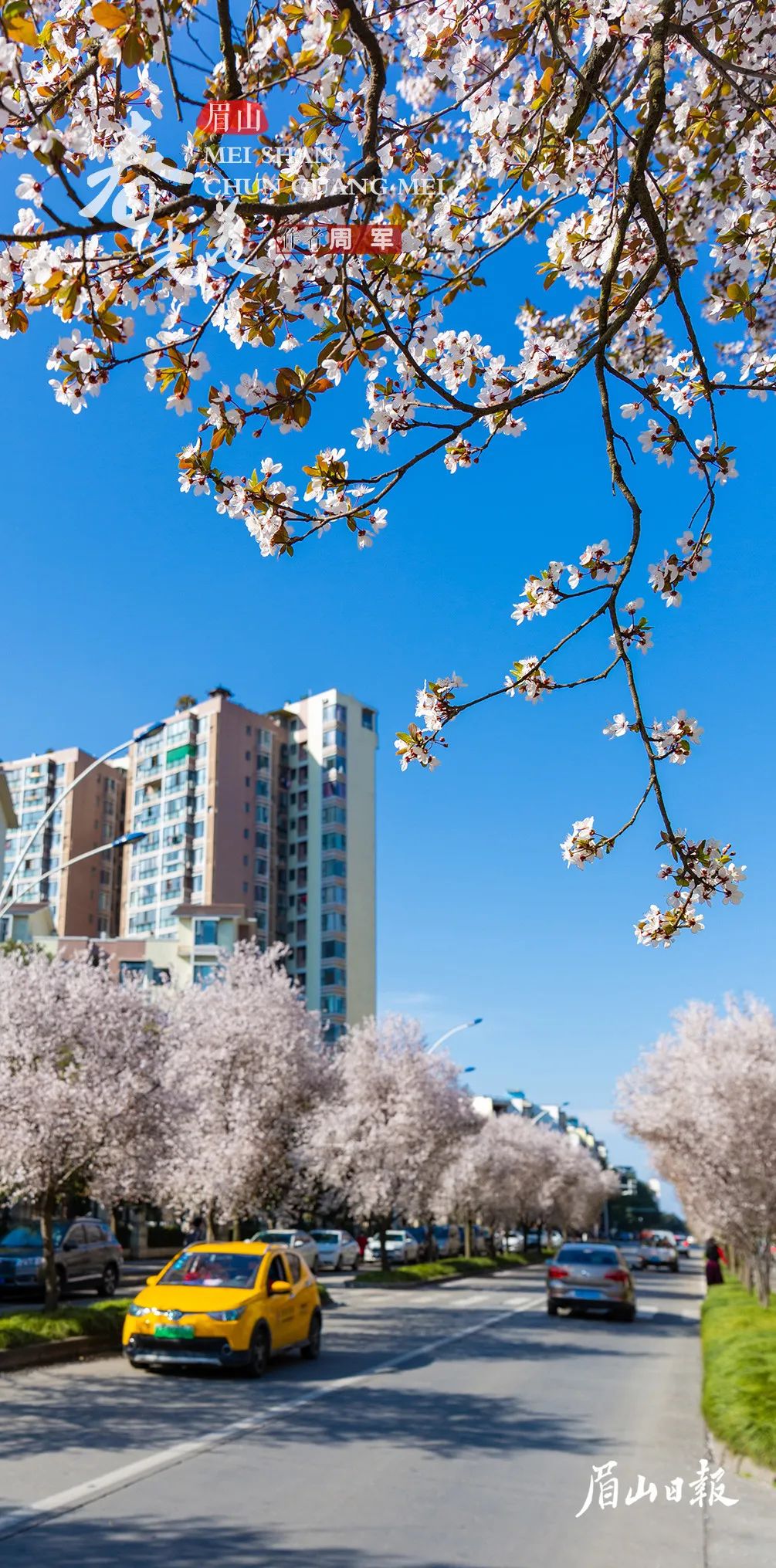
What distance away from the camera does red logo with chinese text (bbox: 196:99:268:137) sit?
12.5 ft

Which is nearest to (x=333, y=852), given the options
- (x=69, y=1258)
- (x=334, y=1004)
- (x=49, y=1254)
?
(x=334, y=1004)

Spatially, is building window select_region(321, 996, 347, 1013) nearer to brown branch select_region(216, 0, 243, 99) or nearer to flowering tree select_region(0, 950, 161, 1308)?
flowering tree select_region(0, 950, 161, 1308)

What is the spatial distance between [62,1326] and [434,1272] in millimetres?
26452

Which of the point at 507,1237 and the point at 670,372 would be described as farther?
the point at 507,1237

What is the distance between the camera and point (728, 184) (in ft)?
17.5

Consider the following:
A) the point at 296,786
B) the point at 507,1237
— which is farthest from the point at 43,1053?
the point at 296,786

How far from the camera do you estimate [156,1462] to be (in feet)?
28.9

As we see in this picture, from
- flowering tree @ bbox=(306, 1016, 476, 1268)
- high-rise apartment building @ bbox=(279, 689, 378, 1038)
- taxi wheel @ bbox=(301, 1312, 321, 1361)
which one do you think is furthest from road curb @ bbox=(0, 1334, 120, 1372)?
high-rise apartment building @ bbox=(279, 689, 378, 1038)

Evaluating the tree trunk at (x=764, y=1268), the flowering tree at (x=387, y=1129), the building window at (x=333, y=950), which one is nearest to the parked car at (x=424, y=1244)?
the flowering tree at (x=387, y=1129)

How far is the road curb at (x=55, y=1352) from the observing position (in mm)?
13977

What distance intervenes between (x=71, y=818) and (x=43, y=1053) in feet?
297

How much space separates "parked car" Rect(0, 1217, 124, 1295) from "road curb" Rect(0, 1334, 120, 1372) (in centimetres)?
1116

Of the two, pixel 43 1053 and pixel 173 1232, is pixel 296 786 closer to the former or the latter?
pixel 173 1232

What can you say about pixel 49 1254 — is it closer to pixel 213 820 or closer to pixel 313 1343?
pixel 313 1343
